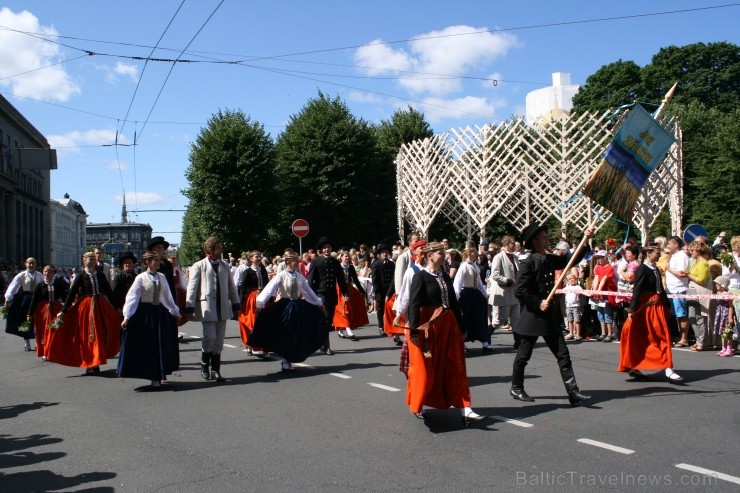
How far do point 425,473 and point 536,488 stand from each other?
0.85 meters

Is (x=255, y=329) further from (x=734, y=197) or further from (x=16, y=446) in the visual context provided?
(x=734, y=197)

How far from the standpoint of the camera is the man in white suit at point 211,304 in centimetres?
987

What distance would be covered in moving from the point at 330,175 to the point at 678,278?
1161 inches

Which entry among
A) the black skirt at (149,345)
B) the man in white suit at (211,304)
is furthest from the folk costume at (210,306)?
the black skirt at (149,345)

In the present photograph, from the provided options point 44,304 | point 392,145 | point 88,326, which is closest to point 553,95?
point 392,145

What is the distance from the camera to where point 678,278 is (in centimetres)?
1234

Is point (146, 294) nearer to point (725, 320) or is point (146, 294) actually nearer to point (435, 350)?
point (435, 350)

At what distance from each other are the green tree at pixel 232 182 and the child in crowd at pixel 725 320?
30.2 m

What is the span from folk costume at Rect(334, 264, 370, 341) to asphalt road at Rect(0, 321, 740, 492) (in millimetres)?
4649

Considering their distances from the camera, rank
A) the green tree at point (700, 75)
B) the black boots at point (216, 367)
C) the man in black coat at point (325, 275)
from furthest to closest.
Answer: the green tree at point (700, 75), the man in black coat at point (325, 275), the black boots at point (216, 367)

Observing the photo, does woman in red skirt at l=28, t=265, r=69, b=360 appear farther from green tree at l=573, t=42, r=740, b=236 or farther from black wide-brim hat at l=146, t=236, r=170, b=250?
green tree at l=573, t=42, r=740, b=236

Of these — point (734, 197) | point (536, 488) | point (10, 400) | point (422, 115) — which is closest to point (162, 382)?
point (10, 400)

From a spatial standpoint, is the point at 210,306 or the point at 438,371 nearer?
the point at 438,371

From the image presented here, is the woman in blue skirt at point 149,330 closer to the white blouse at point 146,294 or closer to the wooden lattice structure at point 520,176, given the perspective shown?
the white blouse at point 146,294
